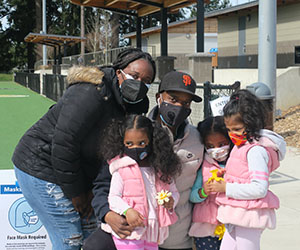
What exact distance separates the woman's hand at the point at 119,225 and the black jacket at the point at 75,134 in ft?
0.97

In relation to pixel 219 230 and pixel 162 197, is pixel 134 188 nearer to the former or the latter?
pixel 162 197

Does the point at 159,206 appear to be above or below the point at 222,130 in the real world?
below

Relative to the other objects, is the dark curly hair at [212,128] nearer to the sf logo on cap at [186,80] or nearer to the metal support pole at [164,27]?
the sf logo on cap at [186,80]

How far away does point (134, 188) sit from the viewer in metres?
2.63

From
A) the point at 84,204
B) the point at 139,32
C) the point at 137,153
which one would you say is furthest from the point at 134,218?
the point at 139,32

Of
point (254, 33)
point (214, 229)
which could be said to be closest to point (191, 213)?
point (214, 229)

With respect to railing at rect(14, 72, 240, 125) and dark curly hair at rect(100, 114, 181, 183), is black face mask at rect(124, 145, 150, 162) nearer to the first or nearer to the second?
dark curly hair at rect(100, 114, 181, 183)

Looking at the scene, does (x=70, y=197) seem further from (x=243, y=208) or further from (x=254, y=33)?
(x=254, y=33)

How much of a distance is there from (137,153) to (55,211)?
686 mm

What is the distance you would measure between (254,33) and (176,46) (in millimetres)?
16529

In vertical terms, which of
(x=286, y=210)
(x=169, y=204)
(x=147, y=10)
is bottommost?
(x=286, y=210)

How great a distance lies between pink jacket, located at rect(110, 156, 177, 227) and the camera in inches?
103

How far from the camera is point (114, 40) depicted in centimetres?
4153

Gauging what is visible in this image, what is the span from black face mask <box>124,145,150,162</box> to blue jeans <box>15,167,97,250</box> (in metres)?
0.53
